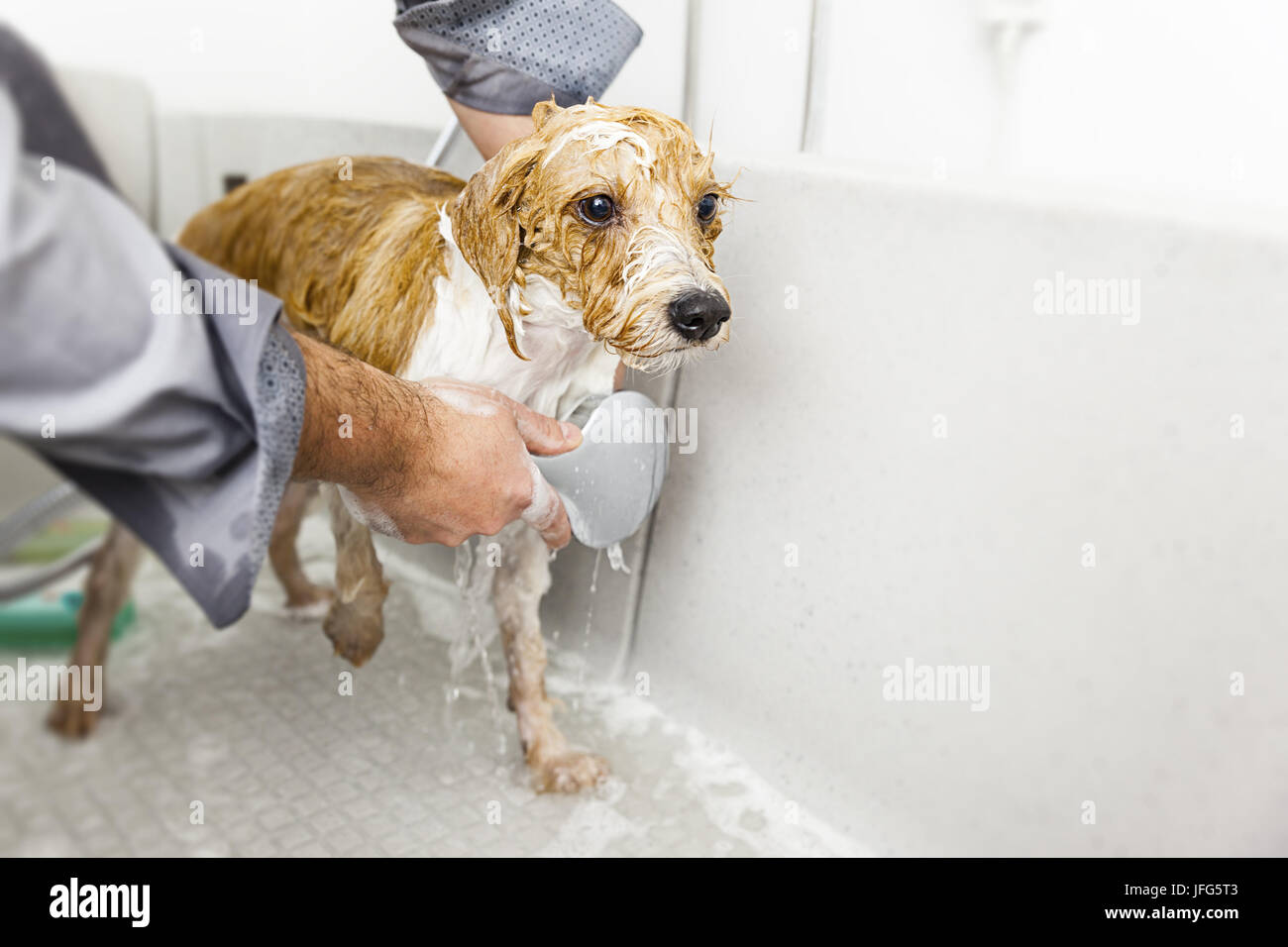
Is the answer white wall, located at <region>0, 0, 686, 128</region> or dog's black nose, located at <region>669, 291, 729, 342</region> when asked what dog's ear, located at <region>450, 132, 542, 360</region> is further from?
white wall, located at <region>0, 0, 686, 128</region>

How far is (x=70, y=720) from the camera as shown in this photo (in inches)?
41.5

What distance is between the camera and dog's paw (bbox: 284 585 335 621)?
148cm

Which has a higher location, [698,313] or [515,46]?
[515,46]

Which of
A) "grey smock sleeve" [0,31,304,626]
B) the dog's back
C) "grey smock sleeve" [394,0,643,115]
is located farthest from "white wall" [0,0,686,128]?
"grey smock sleeve" [0,31,304,626]

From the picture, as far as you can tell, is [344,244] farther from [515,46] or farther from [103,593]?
[103,593]

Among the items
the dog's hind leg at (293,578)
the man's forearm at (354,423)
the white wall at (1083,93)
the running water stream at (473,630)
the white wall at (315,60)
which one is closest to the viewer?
the man's forearm at (354,423)

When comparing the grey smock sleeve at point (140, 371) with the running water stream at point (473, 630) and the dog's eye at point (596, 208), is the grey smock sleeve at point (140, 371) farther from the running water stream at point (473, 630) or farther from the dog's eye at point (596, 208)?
the running water stream at point (473, 630)

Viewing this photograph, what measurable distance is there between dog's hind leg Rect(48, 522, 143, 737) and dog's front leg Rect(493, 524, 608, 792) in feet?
1.34

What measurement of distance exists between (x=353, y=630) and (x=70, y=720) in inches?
11.3

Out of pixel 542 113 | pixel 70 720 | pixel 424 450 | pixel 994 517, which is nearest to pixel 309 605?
pixel 70 720

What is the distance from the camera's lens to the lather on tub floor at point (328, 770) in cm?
101

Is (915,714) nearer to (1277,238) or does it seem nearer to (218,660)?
(1277,238)

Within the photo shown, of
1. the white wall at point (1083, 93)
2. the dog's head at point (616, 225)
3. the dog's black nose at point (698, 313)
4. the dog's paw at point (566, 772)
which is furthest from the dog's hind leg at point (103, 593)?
the white wall at point (1083, 93)
